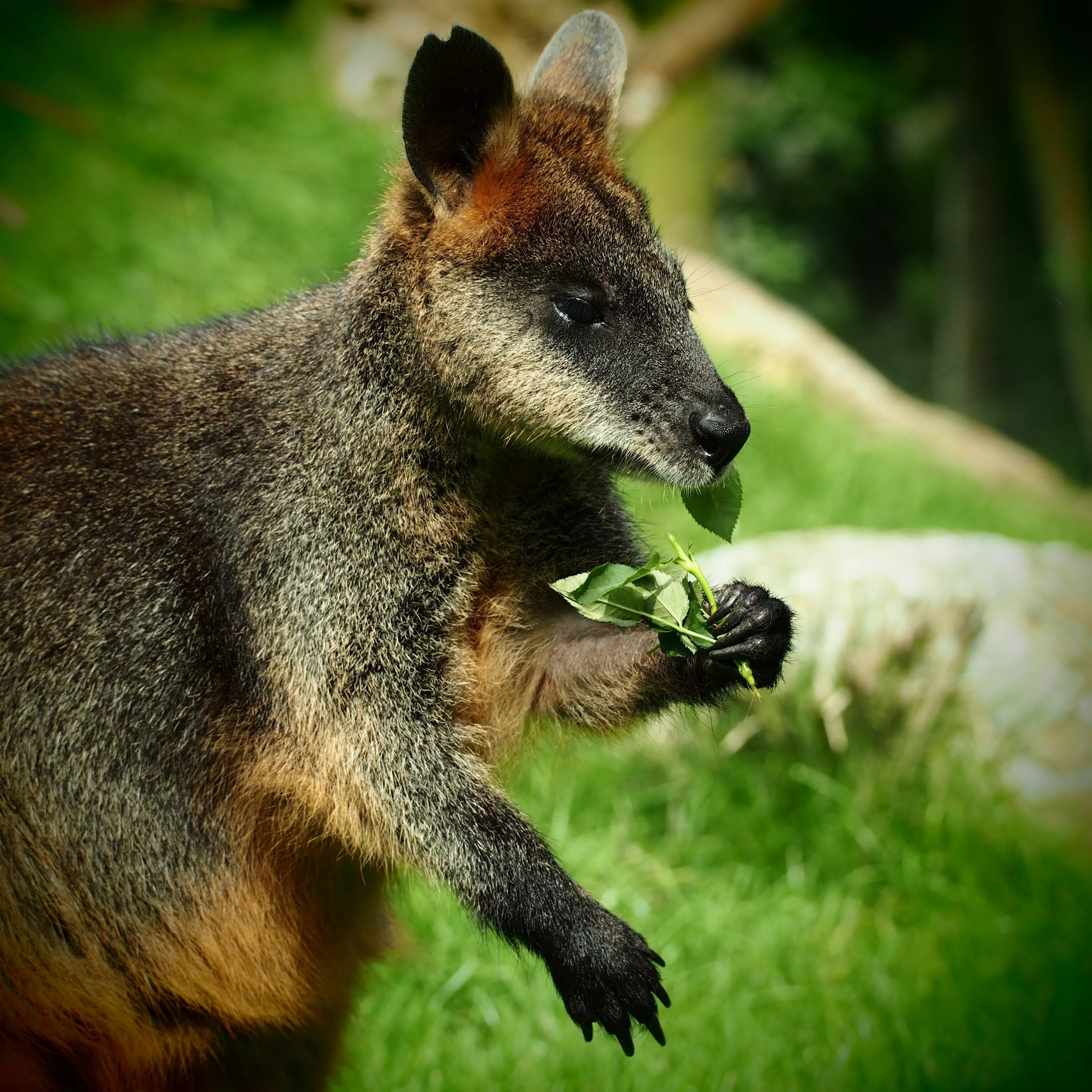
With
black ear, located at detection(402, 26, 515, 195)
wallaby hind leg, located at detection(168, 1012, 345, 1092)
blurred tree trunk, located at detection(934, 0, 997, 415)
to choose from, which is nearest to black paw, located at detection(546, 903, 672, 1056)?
wallaby hind leg, located at detection(168, 1012, 345, 1092)

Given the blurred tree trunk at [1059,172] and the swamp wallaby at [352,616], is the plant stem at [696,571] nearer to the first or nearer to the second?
the swamp wallaby at [352,616]

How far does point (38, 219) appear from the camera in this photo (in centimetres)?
735

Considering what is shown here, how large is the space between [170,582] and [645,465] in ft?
4.08

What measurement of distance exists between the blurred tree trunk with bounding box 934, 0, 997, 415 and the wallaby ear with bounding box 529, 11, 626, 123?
1526 centimetres

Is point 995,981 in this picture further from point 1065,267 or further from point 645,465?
point 1065,267

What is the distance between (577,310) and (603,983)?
5.27 feet

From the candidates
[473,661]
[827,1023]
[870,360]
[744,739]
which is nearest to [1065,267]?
[870,360]

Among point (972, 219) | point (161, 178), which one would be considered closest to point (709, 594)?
point (161, 178)

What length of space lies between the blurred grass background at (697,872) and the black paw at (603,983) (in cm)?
68

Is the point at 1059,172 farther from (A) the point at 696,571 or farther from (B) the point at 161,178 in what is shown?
(A) the point at 696,571

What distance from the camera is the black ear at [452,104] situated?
2.89m

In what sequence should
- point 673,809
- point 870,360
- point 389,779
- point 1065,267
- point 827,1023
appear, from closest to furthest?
point 389,779 → point 827,1023 → point 673,809 → point 1065,267 → point 870,360

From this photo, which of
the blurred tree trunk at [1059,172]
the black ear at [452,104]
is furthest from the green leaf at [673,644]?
the blurred tree trunk at [1059,172]

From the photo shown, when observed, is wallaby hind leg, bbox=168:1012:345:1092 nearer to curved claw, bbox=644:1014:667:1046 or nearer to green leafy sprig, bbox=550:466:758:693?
curved claw, bbox=644:1014:667:1046
